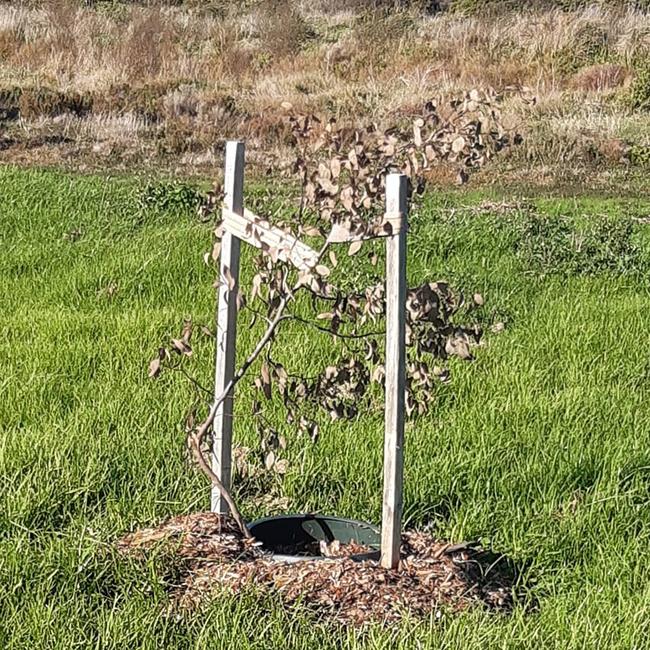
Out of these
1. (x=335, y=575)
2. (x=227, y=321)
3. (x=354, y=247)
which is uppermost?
(x=354, y=247)

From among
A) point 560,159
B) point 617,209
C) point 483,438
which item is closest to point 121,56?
point 560,159

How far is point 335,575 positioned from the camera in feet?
10.3

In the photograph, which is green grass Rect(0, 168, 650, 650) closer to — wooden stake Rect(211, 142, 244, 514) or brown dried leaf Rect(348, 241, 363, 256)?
wooden stake Rect(211, 142, 244, 514)

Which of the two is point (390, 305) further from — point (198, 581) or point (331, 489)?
point (331, 489)

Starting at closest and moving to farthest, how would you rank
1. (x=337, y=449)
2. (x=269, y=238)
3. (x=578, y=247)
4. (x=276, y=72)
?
(x=269, y=238)
(x=337, y=449)
(x=578, y=247)
(x=276, y=72)

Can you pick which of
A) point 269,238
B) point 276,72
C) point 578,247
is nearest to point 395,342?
point 269,238

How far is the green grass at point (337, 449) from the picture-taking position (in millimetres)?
3059

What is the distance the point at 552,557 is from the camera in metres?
3.63

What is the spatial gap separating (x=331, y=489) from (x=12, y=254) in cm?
443

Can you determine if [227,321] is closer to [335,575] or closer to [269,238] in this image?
[269,238]

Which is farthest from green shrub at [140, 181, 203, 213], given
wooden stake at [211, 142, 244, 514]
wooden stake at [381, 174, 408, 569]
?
wooden stake at [381, 174, 408, 569]

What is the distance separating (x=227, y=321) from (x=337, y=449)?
107 centimetres

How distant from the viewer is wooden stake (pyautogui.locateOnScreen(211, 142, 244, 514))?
3.43 m

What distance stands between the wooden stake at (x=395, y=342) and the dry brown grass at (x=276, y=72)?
946cm
